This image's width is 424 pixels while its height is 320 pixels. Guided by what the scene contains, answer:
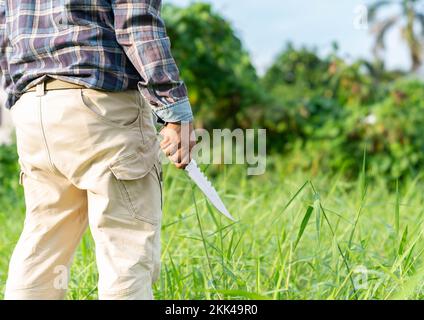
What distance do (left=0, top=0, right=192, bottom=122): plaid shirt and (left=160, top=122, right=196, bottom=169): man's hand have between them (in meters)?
0.03

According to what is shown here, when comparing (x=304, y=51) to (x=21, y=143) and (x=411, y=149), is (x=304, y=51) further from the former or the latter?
(x=21, y=143)

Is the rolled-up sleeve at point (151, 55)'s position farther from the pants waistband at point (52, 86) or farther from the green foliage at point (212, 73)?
the green foliage at point (212, 73)

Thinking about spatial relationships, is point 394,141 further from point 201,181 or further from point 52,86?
point 52,86

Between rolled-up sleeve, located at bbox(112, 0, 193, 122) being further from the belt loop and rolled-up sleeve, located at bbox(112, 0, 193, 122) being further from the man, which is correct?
the belt loop

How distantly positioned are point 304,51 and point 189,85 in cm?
659

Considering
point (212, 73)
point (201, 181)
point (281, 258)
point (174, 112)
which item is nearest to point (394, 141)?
point (212, 73)

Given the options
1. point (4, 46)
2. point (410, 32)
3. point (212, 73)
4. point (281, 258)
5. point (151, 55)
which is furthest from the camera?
point (410, 32)

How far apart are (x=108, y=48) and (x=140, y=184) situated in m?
0.37

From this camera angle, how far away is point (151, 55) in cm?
193

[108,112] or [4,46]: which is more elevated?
[4,46]

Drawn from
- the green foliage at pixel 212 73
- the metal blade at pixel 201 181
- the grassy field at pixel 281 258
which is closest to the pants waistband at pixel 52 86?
the metal blade at pixel 201 181

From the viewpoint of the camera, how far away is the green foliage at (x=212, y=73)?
6.99 m

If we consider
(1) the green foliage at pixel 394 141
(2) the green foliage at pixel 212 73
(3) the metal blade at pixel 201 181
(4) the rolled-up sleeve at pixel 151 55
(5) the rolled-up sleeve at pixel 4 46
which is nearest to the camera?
(4) the rolled-up sleeve at pixel 151 55

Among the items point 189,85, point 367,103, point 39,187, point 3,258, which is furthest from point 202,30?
point 39,187
